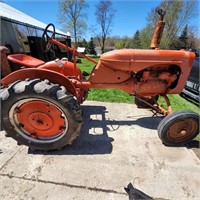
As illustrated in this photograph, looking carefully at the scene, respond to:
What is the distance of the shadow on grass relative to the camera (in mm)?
2457

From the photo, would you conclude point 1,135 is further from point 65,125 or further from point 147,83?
point 147,83

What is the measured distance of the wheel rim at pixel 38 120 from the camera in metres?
2.33

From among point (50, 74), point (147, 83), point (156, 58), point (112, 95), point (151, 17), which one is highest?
point (151, 17)

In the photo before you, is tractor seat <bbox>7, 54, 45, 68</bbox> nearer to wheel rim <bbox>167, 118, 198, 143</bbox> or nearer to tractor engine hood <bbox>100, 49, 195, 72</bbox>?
tractor engine hood <bbox>100, 49, 195, 72</bbox>

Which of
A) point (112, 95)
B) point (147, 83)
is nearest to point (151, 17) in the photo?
point (112, 95)

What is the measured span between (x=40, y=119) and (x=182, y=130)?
1972 mm

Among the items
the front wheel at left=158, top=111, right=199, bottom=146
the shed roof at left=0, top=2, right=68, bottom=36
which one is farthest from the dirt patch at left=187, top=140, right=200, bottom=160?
the shed roof at left=0, top=2, right=68, bottom=36

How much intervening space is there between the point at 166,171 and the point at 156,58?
156 cm

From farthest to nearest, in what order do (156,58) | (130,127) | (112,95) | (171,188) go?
(112,95) → (130,127) → (156,58) → (171,188)

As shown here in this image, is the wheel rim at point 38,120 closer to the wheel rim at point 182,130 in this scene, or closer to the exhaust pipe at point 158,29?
the wheel rim at point 182,130

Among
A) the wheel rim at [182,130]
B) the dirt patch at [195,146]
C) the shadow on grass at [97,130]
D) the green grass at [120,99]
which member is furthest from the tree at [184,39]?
the wheel rim at [182,130]

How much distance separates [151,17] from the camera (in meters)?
21.5

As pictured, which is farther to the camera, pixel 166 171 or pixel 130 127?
pixel 130 127

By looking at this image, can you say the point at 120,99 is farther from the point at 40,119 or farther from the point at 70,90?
the point at 40,119
